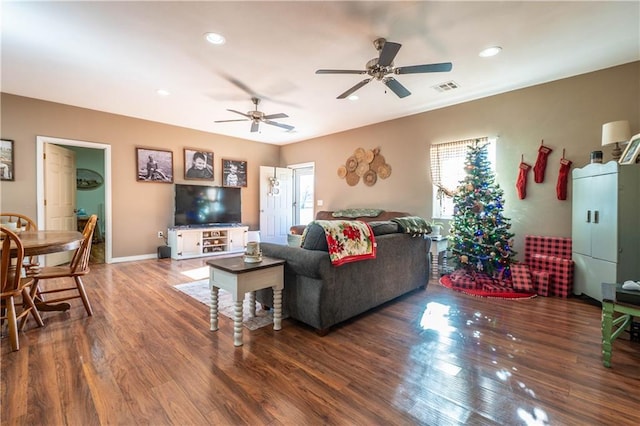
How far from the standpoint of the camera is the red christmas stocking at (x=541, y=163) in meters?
3.82

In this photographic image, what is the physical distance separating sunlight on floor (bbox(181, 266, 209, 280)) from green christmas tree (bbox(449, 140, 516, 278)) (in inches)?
147

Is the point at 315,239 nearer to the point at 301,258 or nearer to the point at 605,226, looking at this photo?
the point at 301,258

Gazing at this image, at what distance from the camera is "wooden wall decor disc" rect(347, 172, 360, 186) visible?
606 centimetres

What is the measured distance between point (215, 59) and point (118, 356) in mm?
3016

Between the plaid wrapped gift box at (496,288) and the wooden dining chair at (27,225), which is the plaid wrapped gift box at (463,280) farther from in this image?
the wooden dining chair at (27,225)

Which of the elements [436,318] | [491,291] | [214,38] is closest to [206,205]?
[214,38]

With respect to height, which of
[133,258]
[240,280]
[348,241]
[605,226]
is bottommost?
[133,258]

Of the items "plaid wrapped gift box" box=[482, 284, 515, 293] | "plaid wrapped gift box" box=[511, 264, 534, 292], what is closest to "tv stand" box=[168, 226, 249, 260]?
"plaid wrapped gift box" box=[482, 284, 515, 293]

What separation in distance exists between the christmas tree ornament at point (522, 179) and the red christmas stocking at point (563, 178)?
0.36 meters

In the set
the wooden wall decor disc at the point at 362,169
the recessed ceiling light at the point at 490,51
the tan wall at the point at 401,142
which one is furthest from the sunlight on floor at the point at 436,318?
the wooden wall decor disc at the point at 362,169

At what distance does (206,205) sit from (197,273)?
2090mm

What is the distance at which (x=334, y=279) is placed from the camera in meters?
2.42

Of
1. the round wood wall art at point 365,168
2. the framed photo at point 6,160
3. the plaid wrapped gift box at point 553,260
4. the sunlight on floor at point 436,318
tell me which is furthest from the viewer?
the round wood wall art at point 365,168

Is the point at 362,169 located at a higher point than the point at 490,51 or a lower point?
lower
